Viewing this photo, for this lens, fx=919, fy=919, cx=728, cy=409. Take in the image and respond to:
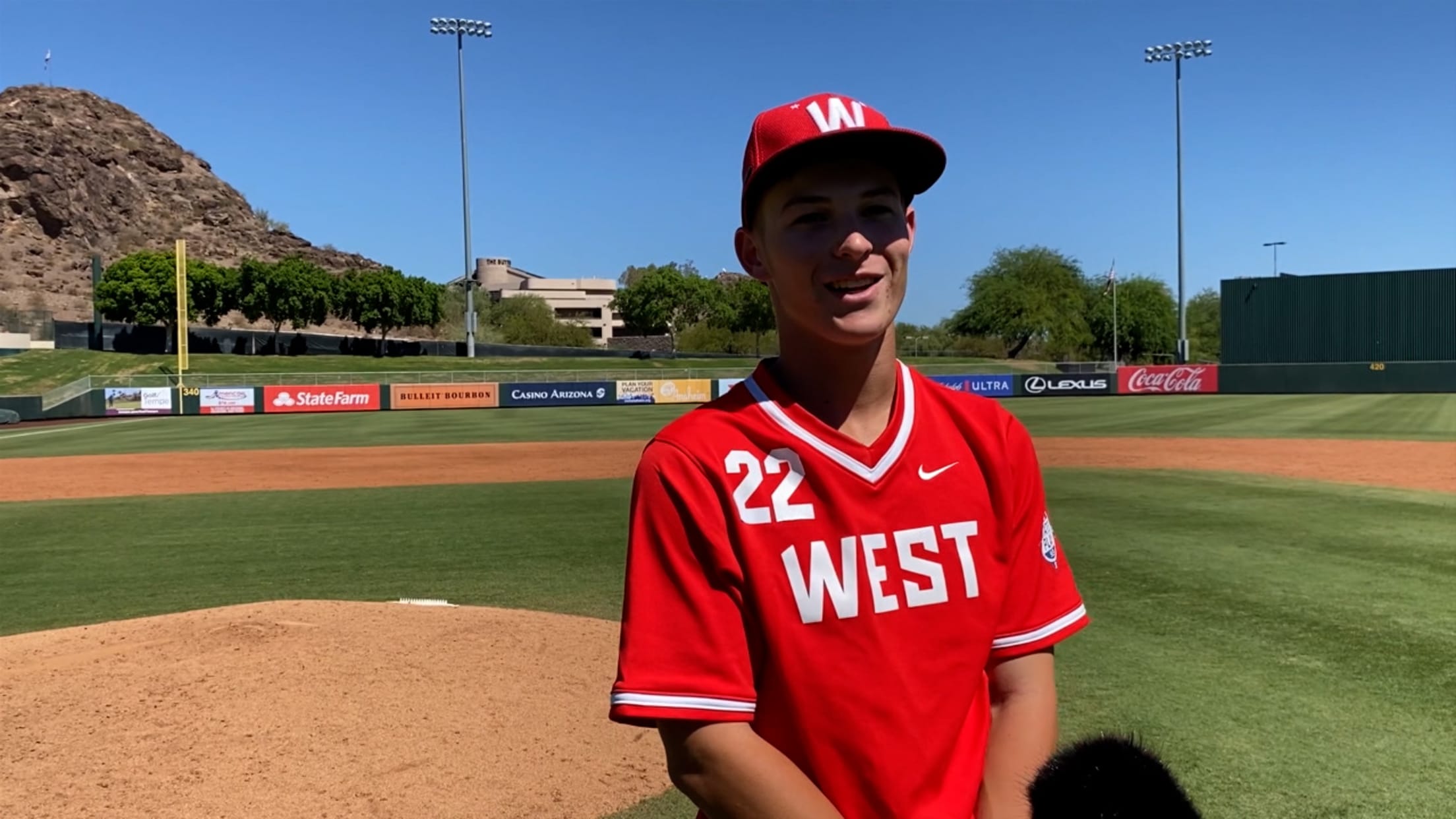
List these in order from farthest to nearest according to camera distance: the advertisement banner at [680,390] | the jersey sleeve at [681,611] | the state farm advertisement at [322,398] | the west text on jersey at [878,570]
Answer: the advertisement banner at [680,390]
the state farm advertisement at [322,398]
the west text on jersey at [878,570]
the jersey sleeve at [681,611]

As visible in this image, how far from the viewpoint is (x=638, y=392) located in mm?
45438

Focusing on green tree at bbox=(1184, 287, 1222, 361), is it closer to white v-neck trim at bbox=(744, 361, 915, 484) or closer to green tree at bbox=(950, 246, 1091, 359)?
green tree at bbox=(950, 246, 1091, 359)

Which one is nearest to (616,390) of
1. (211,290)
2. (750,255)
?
(750,255)

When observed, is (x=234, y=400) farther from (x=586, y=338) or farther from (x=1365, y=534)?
(x=586, y=338)

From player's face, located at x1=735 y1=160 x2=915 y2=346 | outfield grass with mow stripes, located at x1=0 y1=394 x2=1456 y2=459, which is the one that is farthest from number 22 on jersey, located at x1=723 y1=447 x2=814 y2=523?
outfield grass with mow stripes, located at x1=0 y1=394 x2=1456 y2=459

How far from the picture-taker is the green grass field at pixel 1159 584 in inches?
163

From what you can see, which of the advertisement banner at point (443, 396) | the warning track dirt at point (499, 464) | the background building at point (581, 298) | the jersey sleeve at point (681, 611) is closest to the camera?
the jersey sleeve at point (681, 611)

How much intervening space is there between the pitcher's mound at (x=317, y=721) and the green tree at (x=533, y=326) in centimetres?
9316

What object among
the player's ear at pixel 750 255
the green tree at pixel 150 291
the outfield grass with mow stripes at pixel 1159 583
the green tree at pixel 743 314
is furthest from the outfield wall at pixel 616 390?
the green tree at pixel 743 314

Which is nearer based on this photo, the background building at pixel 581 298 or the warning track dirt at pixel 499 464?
the warning track dirt at pixel 499 464

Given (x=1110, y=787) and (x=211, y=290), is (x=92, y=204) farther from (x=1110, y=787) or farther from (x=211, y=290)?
(x=1110, y=787)

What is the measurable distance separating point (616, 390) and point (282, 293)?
151 feet

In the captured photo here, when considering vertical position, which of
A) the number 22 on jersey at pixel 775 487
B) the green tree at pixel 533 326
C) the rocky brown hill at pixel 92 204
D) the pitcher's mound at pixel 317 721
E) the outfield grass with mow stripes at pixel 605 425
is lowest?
the pitcher's mound at pixel 317 721

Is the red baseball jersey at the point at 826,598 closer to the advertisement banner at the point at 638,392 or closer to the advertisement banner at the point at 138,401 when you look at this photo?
the advertisement banner at the point at 638,392
